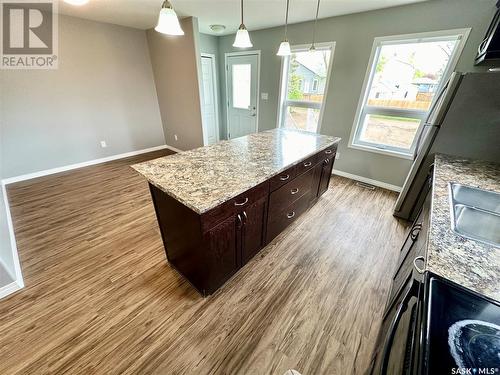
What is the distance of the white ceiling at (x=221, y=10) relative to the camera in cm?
252

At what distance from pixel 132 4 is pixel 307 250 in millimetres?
3780

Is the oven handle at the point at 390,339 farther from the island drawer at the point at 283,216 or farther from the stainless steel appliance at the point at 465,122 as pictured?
the stainless steel appliance at the point at 465,122

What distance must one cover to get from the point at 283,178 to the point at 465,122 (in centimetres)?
190

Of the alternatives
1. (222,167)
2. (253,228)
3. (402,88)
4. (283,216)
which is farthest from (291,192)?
(402,88)

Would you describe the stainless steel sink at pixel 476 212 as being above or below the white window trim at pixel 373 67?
below

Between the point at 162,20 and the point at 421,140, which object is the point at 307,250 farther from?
the point at 162,20

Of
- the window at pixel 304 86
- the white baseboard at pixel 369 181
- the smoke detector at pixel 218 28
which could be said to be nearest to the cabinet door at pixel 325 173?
the white baseboard at pixel 369 181

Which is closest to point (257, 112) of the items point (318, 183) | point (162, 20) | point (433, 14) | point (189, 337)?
point (318, 183)

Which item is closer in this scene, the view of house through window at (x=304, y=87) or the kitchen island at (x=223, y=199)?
the kitchen island at (x=223, y=199)

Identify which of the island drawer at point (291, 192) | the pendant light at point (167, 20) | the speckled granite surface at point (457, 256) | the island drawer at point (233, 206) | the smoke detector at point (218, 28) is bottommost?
the island drawer at point (291, 192)

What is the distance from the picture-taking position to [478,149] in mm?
1972

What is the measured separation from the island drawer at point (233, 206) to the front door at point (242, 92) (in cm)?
337

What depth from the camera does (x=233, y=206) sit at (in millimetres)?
1334

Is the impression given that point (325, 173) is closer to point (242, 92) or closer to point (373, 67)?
point (373, 67)
